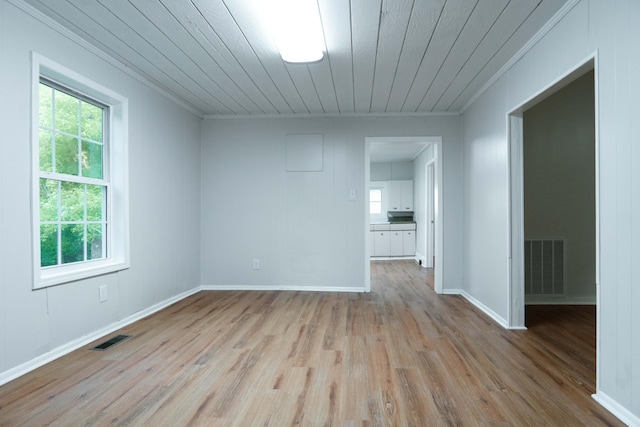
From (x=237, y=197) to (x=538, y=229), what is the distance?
3777 mm

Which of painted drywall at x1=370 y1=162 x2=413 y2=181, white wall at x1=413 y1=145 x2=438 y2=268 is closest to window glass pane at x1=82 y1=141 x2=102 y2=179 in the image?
white wall at x1=413 y1=145 x2=438 y2=268

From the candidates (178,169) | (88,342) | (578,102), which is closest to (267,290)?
(178,169)

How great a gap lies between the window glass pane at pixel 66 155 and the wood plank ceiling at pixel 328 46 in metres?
0.80

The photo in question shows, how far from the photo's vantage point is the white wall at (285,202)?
15.9ft

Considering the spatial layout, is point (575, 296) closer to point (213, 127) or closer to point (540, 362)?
point (540, 362)

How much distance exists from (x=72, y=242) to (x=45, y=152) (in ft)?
2.44

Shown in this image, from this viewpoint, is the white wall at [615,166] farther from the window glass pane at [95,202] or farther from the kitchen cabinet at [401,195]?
the kitchen cabinet at [401,195]

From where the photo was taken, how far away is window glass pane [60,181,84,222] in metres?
2.79

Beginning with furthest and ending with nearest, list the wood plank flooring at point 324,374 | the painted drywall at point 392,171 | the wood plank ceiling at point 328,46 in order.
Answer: the painted drywall at point 392,171
the wood plank ceiling at point 328,46
the wood plank flooring at point 324,374

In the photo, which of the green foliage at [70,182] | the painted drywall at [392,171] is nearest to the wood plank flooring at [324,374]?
the green foliage at [70,182]

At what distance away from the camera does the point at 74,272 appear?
109 inches

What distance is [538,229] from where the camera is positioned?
412 centimetres

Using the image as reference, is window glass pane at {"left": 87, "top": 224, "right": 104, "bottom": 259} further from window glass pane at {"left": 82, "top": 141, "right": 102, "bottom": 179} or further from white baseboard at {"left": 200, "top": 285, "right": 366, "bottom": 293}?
white baseboard at {"left": 200, "top": 285, "right": 366, "bottom": 293}

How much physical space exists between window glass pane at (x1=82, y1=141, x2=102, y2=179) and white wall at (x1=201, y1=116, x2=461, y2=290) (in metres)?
1.79
